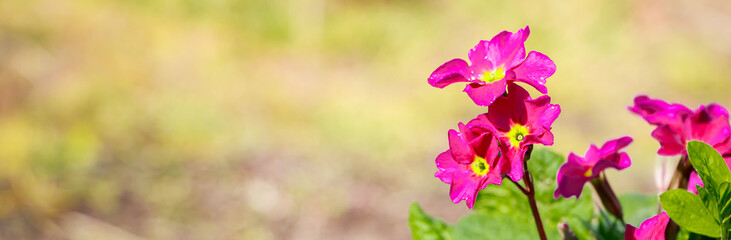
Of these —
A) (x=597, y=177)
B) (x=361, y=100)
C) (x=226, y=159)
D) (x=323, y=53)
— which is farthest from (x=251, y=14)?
(x=597, y=177)

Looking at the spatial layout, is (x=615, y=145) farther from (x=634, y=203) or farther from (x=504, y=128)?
(x=634, y=203)

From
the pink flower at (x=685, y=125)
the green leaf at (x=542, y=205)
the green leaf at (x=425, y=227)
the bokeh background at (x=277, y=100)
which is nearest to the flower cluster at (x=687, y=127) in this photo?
the pink flower at (x=685, y=125)

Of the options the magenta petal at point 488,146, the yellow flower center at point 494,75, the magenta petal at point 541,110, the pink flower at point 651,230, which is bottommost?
the pink flower at point 651,230

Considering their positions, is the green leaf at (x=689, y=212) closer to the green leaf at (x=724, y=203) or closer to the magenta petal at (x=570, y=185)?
the green leaf at (x=724, y=203)

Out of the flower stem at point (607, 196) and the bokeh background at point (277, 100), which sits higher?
the bokeh background at point (277, 100)

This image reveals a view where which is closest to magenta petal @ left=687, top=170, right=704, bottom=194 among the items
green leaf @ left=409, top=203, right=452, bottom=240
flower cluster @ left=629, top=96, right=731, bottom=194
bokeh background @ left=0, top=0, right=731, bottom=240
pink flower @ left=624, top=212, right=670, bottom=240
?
flower cluster @ left=629, top=96, right=731, bottom=194

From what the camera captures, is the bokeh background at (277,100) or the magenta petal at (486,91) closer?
the magenta petal at (486,91)

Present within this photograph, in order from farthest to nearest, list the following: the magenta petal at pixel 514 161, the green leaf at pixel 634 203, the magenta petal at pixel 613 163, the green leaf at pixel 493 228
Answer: the green leaf at pixel 634 203
the green leaf at pixel 493 228
the magenta petal at pixel 613 163
the magenta petal at pixel 514 161
